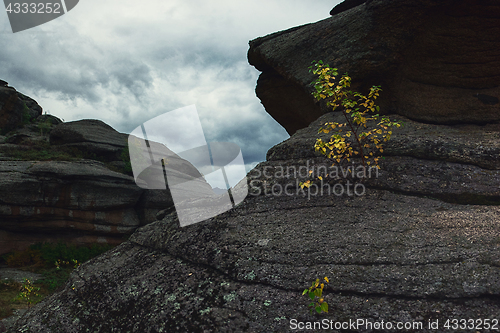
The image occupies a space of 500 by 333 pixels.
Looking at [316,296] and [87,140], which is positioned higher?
[87,140]

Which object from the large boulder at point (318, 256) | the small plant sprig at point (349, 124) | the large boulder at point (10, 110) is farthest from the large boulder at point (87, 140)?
the small plant sprig at point (349, 124)

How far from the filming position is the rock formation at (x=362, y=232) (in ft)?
12.3

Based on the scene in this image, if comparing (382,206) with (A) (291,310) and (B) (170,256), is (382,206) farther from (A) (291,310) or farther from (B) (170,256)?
(B) (170,256)

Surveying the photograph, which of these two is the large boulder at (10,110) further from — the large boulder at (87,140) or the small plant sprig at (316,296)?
the small plant sprig at (316,296)

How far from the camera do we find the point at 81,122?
29.8 m

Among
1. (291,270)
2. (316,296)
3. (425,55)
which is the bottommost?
(316,296)

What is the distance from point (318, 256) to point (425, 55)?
288 inches

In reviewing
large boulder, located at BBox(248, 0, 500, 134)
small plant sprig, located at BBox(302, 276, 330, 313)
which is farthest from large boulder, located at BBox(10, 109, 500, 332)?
large boulder, located at BBox(248, 0, 500, 134)

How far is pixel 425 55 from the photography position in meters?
8.55

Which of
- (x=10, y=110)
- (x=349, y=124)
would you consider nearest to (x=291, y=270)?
(x=349, y=124)

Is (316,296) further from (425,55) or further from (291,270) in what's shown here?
(425,55)

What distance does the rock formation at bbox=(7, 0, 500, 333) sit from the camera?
12.3ft

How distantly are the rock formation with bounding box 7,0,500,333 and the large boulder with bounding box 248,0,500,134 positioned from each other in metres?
0.04

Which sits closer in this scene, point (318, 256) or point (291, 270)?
point (291, 270)
